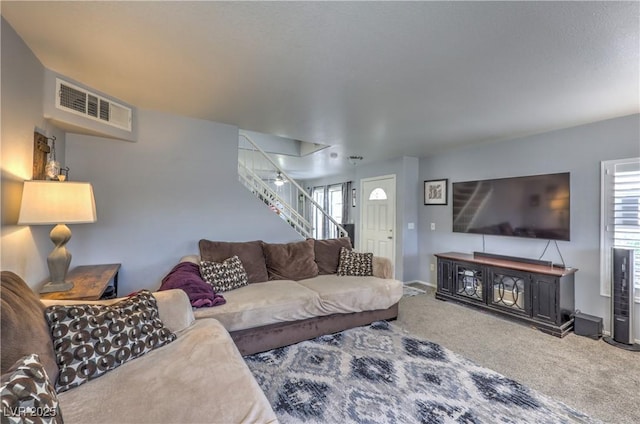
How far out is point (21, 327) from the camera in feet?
3.99

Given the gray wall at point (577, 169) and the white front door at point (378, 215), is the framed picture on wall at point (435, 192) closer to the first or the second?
the gray wall at point (577, 169)

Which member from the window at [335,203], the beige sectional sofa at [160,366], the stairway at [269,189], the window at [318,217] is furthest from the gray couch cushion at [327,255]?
the window at [318,217]

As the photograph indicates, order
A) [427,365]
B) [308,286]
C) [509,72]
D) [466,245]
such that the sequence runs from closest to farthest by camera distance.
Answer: [509,72] → [427,365] → [308,286] → [466,245]

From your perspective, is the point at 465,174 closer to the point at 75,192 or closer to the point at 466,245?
the point at 466,245

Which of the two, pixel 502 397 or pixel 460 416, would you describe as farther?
pixel 502 397

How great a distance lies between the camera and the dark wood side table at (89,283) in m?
1.86

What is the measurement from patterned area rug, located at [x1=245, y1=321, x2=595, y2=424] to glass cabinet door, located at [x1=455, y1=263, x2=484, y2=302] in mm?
1478

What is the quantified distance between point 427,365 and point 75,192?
282cm

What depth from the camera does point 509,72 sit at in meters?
2.06

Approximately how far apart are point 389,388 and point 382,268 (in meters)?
1.57

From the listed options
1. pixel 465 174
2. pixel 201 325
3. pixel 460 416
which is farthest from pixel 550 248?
pixel 201 325

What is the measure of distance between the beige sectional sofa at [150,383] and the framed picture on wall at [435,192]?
407cm

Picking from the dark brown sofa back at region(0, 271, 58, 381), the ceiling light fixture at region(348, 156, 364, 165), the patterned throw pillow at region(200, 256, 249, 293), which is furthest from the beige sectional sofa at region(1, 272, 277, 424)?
the ceiling light fixture at region(348, 156, 364, 165)

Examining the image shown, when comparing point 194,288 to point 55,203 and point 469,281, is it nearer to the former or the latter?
point 55,203
